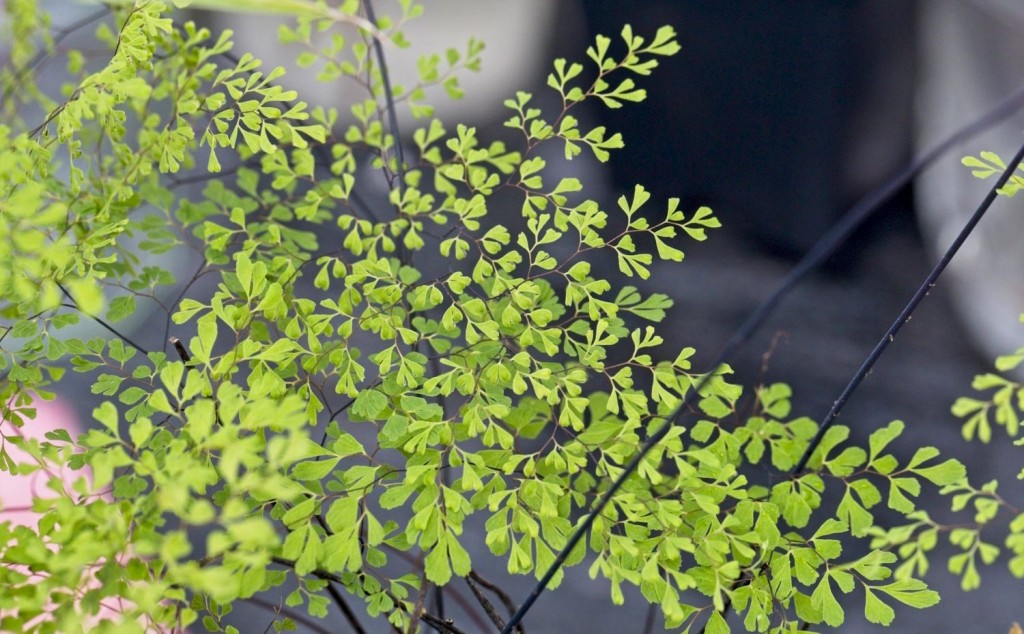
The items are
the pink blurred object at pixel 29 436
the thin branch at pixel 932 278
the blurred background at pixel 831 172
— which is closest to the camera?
the thin branch at pixel 932 278

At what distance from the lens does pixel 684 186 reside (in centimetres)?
258

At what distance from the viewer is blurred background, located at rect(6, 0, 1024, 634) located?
236 cm

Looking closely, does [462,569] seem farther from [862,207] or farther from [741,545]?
[862,207]

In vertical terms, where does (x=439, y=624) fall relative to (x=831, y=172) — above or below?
below

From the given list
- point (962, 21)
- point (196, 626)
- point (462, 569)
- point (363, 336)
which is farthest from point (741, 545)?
point (962, 21)

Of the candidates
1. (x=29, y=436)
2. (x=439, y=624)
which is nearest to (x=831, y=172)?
(x=29, y=436)

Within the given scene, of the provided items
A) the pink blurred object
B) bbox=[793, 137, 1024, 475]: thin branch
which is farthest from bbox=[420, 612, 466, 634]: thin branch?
the pink blurred object

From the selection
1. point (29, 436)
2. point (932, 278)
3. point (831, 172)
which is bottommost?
point (29, 436)

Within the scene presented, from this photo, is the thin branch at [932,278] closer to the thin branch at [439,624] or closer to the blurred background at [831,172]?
the thin branch at [439,624]

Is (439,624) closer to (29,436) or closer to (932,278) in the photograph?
(932,278)

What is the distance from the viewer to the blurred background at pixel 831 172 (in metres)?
2.36

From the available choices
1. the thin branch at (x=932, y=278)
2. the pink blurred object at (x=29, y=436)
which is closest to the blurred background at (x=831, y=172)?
the pink blurred object at (x=29, y=436)

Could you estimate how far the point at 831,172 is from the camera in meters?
2.57

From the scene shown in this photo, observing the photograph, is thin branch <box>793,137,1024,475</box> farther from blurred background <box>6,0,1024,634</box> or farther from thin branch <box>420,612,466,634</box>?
blurred background <box>6,0,1024,634</box>
